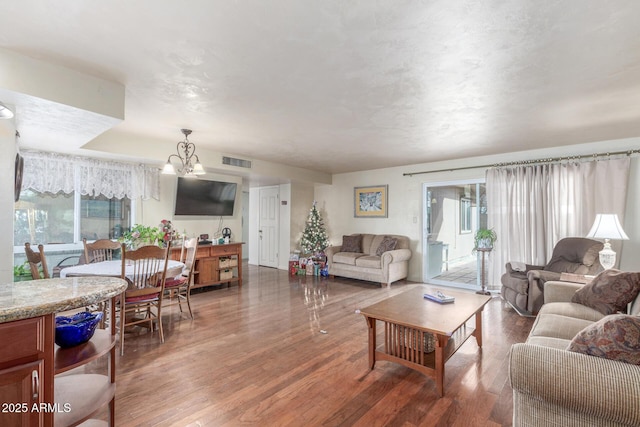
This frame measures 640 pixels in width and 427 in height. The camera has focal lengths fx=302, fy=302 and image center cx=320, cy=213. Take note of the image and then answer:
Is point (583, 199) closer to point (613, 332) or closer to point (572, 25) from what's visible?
point (572, 25)

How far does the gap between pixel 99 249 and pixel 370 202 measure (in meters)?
4.98

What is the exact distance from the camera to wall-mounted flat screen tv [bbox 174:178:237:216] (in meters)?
5.25

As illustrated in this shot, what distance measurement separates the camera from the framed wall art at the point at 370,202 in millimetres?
6613

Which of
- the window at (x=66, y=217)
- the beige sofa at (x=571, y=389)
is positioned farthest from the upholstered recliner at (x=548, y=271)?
the window at (x=66, y=217)

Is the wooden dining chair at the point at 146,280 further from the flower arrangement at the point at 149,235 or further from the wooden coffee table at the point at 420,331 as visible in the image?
the wooden coffee table at the point at 420,331

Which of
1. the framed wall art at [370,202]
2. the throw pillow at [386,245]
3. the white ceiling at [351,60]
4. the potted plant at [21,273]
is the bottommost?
the potted plant at [21,273]

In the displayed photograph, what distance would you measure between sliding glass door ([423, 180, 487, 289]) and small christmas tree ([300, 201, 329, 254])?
2.30 meters

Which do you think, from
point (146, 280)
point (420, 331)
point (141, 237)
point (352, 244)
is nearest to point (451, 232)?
point (352, 244)

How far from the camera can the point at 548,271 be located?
4.04 m

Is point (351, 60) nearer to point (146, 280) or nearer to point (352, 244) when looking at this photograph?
point (146, 280)

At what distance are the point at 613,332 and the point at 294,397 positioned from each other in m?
1.82

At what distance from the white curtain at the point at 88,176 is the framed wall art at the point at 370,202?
4092 mm

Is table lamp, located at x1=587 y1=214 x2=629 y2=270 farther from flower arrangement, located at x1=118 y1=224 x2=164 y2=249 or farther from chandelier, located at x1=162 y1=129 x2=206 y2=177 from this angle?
flower arrangement, located at x1=118 y1=224 x2=164 y2=249

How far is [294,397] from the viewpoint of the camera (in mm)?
2092
